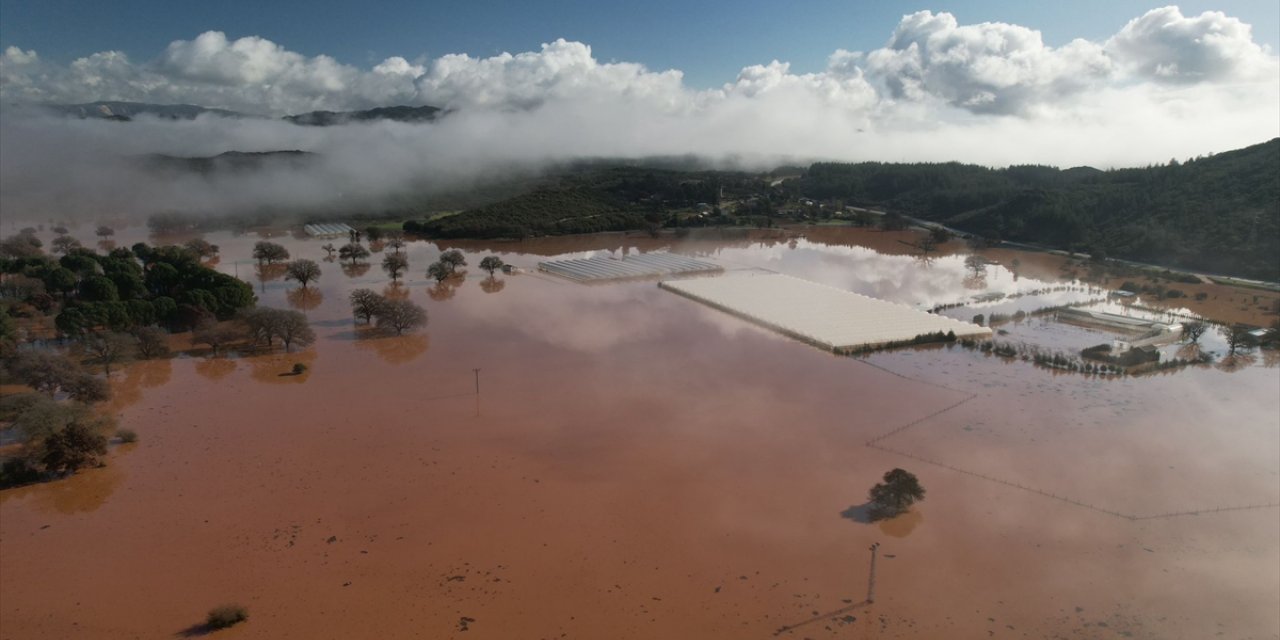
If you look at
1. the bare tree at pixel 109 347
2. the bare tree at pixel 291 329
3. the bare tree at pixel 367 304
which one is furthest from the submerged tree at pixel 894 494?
the bare tree at pixel 109 347

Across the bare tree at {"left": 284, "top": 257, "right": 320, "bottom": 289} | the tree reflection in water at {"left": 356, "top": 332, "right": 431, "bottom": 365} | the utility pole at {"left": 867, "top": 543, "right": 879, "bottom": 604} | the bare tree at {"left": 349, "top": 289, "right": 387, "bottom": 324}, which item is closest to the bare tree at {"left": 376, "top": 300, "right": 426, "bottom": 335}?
the tree reflection in water at {"left": 356, "top": 332, "right": 431, "bottom": 365}

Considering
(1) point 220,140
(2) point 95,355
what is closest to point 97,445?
(2) point 95,355

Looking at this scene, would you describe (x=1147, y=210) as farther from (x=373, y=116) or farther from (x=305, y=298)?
(x=373, y=116)

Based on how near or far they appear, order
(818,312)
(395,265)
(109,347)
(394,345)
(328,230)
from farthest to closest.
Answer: (328,230)
(395,265)
(818,312)
(394,345)
(109,347)

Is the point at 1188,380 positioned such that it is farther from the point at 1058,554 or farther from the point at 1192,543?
the point at 1058,554

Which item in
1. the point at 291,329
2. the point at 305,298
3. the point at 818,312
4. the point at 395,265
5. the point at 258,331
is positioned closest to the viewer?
the point at 291,329

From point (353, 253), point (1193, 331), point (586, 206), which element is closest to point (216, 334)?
point (353, 253)

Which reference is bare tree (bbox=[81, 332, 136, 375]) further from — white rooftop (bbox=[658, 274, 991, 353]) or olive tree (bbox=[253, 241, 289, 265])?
white rooftop (bbox=[658, 274, 991, 353])

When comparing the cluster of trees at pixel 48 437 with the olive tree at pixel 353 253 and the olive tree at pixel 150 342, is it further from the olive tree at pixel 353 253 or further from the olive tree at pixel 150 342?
the olive tree at pixel 353 253
